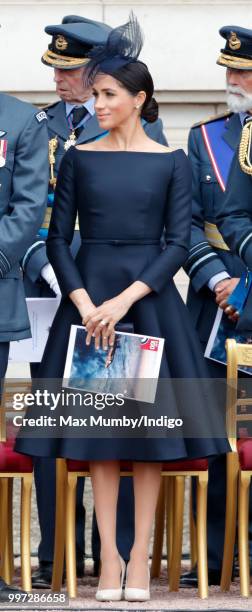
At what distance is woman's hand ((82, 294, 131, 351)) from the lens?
7.42 m

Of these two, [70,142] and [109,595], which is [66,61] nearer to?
[70,142]

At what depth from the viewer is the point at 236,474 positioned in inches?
310

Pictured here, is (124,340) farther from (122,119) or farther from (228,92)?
(228,92)

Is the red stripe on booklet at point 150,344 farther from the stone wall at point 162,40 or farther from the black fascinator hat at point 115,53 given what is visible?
the stone wall at point 162,40

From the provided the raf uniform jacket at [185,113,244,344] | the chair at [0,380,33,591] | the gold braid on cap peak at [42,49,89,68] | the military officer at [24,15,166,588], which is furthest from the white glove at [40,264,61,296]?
the gold braid on cap peak at [42,49,89,68]

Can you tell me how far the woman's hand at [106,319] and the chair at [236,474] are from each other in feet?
1.55

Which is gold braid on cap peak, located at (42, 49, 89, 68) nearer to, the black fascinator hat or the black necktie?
the black necktie

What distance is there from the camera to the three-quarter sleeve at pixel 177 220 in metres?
7.55

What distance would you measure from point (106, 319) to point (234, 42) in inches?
58.9

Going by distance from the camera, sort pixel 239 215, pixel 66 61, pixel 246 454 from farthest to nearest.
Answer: pixel 66 61, pixel 239 215, pixel 246 454

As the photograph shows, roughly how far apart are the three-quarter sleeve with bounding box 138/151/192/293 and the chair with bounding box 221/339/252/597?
0.37m

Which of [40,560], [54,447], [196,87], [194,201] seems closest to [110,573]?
[54,447]

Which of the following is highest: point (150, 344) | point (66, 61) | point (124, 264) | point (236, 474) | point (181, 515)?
point (66, 61)

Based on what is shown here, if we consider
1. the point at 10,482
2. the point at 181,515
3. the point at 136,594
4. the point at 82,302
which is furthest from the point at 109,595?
the point at 82,302
